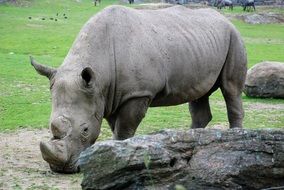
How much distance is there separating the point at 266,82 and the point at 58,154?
9.43 m

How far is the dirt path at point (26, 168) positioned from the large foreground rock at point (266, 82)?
6708 mm

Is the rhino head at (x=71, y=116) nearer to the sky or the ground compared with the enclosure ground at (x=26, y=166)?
nearer to the sky

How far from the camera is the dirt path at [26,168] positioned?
22.4 feet

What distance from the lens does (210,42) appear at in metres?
8.77

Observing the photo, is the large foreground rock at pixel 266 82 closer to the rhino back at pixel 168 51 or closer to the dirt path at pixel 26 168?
the rhino back at pixel 168 51

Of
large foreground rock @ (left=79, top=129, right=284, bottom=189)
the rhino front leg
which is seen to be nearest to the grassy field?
the rhino front leg

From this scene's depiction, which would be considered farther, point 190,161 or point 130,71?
point 130,71

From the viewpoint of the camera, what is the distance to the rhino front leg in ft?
24.4

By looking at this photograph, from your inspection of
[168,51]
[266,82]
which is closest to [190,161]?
[168,51]

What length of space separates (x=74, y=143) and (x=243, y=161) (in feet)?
6.32

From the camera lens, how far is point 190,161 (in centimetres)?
586

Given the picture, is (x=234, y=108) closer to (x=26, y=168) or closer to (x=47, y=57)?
(x=26, y=168)

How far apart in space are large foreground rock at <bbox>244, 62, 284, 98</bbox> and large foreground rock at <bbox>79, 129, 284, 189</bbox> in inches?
375

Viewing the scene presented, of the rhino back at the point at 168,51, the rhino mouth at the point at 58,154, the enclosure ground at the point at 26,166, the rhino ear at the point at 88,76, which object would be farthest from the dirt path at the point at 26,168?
the rhino back at the point at 168,51
